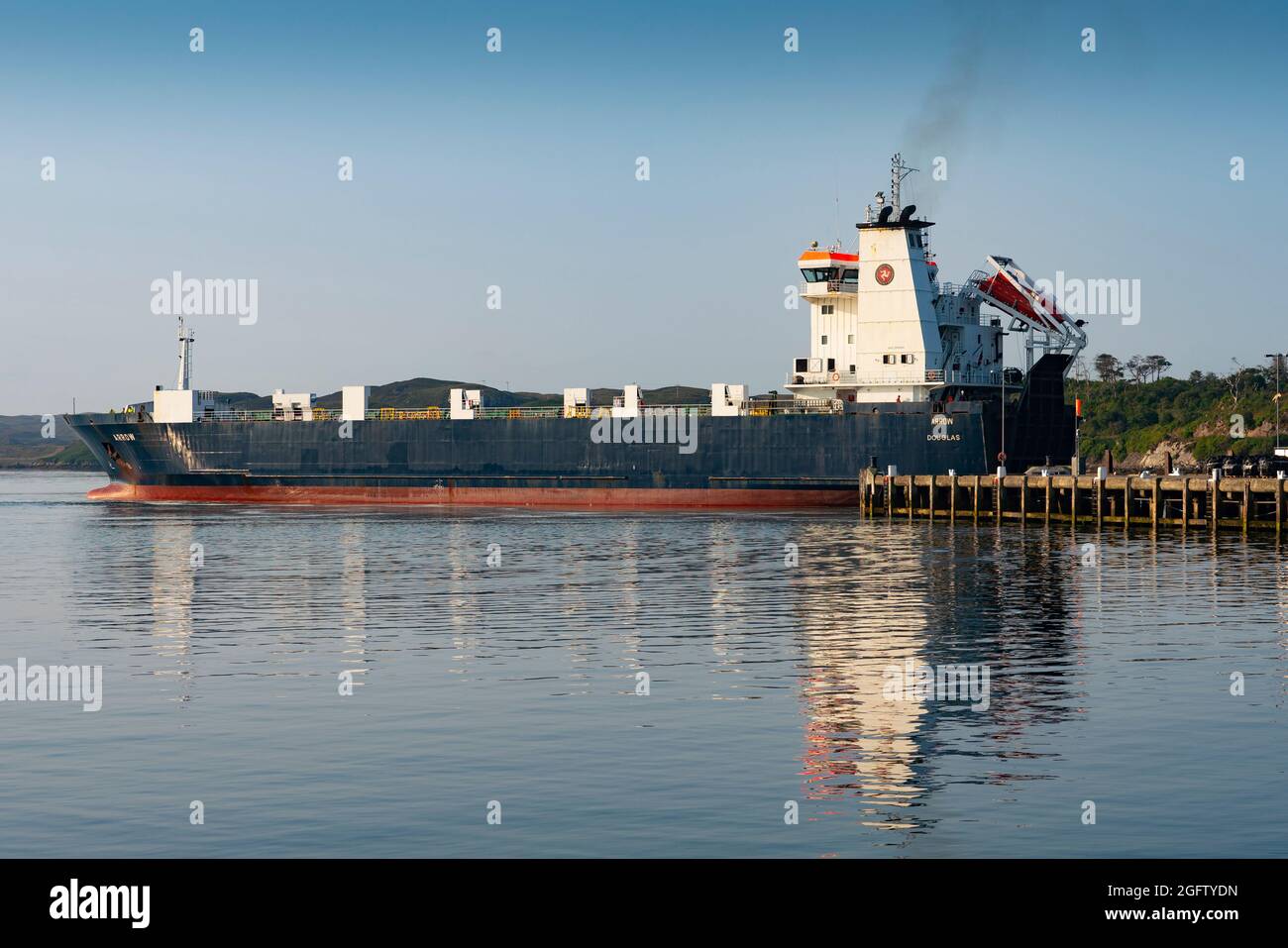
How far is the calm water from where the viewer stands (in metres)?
13.5

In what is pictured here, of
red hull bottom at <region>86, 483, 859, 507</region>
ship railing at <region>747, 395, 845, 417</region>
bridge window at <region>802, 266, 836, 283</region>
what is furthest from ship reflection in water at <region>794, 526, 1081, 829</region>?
bridge window at <region>802, 266, 836, 283</region>

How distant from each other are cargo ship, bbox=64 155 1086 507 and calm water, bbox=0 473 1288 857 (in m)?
27.0

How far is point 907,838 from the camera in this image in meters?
13.0

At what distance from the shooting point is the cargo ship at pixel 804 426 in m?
67.6

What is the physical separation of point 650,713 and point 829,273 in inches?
2167

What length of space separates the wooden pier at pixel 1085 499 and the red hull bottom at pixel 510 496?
3.91 metres

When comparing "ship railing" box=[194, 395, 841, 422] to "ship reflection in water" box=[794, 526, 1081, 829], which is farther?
"ship railing" box=[194, 395, 841, 422]

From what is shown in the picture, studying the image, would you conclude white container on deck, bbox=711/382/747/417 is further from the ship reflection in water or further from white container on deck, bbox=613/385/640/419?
the ship reflection in water

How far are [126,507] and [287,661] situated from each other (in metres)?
65.1

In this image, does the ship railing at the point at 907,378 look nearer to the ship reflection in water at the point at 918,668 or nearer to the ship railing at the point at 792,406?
the ship railing at the point at 792,406

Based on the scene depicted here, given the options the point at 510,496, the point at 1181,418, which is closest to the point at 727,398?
the point at 510,496

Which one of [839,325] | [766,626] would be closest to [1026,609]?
[766,626]

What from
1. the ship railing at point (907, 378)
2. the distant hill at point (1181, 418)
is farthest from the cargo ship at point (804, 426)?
the distant hill at point (1181, 418)
